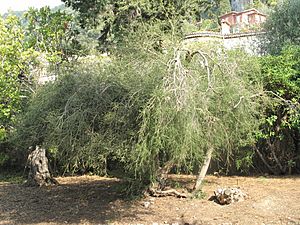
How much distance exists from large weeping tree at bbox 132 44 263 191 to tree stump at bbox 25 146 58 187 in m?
4.16

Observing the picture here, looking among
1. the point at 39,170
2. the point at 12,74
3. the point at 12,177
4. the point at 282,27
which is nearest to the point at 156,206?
the point at 39,170

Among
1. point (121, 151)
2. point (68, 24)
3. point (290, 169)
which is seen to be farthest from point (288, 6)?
point (121, 151)

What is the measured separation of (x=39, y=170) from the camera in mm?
10695

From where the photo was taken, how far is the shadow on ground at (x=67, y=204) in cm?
712

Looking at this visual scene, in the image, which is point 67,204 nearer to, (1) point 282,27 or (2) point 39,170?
(2) point 39,170

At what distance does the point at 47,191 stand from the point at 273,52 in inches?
312

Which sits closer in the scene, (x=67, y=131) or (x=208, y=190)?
(x=67, y=131)

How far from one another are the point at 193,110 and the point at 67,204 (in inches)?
162

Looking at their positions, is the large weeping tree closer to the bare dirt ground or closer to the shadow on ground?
the bare dirt ground

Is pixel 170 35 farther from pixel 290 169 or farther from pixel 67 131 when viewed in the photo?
pixel 290 169

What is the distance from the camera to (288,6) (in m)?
12.7

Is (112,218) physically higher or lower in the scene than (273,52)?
lower

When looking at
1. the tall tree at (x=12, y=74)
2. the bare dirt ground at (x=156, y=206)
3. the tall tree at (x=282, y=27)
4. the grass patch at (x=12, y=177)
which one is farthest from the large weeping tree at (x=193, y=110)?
the grass patch at (x=12, y=177)

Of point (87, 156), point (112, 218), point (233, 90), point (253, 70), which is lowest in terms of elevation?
point (112, 218)
